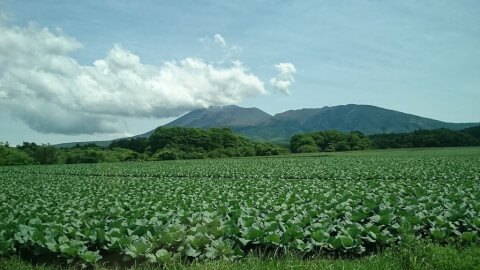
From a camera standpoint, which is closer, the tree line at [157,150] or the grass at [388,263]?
the grass at [388,263]

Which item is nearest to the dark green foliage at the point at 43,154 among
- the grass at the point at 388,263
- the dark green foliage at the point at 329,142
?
the dark green foliage at the point at 329,142

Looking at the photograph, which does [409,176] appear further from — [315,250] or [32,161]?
[32,161]

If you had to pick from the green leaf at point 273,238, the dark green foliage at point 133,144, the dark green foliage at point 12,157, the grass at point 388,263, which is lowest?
the grass at point 388,263

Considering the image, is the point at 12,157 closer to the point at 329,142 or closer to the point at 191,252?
the point at 191,252

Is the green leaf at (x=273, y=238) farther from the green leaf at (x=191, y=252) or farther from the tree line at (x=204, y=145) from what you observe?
the tree line at (x=204, y=145)

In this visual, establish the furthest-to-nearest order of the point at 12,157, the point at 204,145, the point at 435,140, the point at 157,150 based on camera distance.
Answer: the point at 204,145
the point at 435,140
the point at 157,150
the point at 12,157

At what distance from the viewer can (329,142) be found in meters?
119

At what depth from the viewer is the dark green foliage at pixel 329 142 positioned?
11000cm

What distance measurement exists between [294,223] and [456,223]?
3.72m

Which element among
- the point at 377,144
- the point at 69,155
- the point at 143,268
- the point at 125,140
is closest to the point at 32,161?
the point at 69,155

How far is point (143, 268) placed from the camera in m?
6.09

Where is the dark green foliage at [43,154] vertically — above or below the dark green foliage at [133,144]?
below

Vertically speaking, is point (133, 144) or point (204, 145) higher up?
point (133, 144)

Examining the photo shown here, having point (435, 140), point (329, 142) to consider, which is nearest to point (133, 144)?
point (329, 142)
